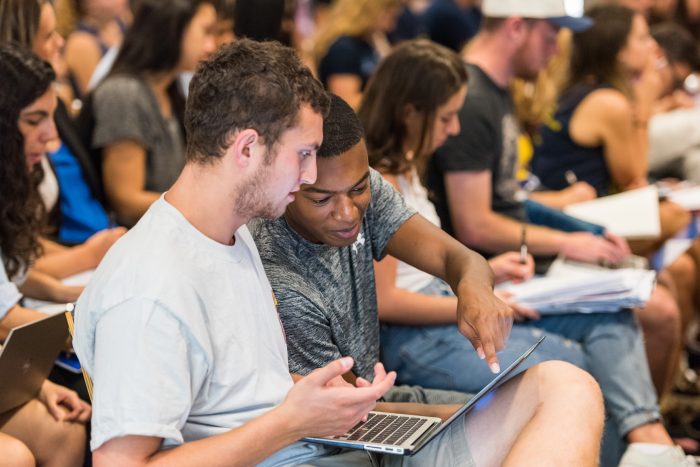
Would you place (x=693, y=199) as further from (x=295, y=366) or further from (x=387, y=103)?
(x=295, y=366)

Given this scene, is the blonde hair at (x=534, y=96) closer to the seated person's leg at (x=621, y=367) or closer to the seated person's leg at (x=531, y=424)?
the seated person's leg at (x=621, y=367)

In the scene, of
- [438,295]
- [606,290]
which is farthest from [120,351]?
[606,290]

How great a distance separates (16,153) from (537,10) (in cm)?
168

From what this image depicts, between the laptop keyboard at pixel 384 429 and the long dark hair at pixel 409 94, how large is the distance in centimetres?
80

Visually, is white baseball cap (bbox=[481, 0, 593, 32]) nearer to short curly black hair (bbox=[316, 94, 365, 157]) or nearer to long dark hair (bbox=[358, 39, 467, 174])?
long dark hair (bbox=[358, 39, 467, 174])

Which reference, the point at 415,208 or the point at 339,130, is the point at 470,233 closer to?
the point at 415,208

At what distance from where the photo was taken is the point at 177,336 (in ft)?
4.31

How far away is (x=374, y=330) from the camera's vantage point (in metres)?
1.89

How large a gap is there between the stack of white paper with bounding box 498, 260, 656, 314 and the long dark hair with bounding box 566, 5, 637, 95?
122 cm

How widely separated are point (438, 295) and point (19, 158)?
1011 mm

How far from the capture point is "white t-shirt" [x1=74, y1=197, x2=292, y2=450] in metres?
1.28

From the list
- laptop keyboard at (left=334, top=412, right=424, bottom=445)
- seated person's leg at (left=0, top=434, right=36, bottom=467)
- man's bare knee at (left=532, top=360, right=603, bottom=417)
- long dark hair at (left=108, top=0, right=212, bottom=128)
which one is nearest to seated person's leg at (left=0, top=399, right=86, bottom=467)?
seated person's leg at (left=0, top=434, right=36, bottom=467)

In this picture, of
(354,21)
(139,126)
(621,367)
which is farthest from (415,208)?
(354,21)

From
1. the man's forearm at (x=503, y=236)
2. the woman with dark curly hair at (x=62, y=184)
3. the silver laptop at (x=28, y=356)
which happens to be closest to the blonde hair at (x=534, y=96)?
the man's forearm at (x=503, y=236)
